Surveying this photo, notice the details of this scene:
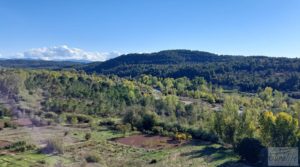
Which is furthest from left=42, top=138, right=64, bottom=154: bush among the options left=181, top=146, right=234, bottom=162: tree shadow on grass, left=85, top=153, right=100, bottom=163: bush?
left=181, top=146, right=234, bottom=162: tree shadow on grass

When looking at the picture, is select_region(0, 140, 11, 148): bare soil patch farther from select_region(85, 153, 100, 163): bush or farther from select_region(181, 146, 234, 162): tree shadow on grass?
select_region(181, 146, 234, 162): tree shadow on grass

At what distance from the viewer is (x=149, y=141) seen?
5316 cm

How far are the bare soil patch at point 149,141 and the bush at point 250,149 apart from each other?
1274 cm

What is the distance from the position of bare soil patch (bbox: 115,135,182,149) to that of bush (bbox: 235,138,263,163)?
12738mm

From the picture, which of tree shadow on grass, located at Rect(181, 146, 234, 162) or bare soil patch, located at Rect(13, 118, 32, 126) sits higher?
Result: tree shadow on grass, located at Rect(181, 146, 234, 162)

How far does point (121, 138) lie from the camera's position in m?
55.2

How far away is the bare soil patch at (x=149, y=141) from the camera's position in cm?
5022

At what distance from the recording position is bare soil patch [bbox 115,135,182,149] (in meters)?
50.2

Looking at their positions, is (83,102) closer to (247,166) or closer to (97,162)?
(97,162)

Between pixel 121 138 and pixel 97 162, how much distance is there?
15.4m

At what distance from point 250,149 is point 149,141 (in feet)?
59.2

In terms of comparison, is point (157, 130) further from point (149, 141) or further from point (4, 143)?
point (4, 143)

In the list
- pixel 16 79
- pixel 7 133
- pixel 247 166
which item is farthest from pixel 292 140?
pixel 16 79

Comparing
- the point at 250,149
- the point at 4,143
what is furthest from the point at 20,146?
the point at 250,149
